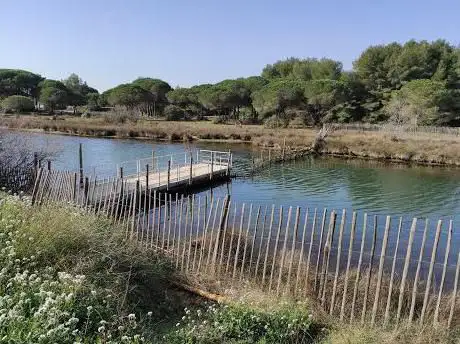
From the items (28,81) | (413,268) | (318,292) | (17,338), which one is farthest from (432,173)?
(28,81)

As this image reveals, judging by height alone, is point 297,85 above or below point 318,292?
above

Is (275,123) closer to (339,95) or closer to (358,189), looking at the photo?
(339,95)

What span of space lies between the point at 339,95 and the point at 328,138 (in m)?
19.6

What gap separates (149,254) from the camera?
379 inches

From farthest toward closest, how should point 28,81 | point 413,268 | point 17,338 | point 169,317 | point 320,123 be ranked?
1. point 28,81
2. point 320,123
3. point 413,268
4. point 169,317
5. point 17,338

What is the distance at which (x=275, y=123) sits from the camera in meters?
66.2

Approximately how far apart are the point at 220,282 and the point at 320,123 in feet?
198

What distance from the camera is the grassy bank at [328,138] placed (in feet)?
133

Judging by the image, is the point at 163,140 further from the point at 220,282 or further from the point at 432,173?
the point at 220,282

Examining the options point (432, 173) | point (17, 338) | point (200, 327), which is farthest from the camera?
point (432, 173)

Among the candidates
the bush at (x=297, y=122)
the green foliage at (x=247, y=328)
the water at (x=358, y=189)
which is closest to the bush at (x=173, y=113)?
the bush at (x=297, y=122)

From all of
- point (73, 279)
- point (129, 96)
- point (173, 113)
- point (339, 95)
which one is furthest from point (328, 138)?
point (129, 96)

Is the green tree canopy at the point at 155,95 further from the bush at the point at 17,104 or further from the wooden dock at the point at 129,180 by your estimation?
the wooden dock at the point at 129,180

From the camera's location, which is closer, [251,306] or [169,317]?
[251,306]
